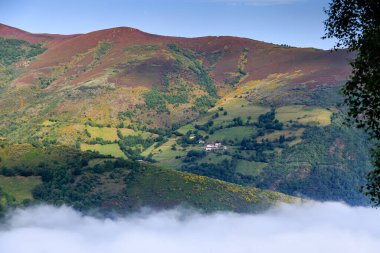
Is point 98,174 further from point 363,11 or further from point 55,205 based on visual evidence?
point 363,11

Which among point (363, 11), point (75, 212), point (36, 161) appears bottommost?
point (75, 212)

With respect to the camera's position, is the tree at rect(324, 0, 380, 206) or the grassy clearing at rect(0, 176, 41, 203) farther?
the grassy clearing at rect(0, 176, 41, 203)

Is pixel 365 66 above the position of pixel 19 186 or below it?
above

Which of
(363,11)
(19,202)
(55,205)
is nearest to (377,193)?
(363,11)

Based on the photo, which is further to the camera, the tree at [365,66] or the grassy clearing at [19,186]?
the grassy clearing at [19,186]

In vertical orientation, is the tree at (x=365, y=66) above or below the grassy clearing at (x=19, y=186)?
above
